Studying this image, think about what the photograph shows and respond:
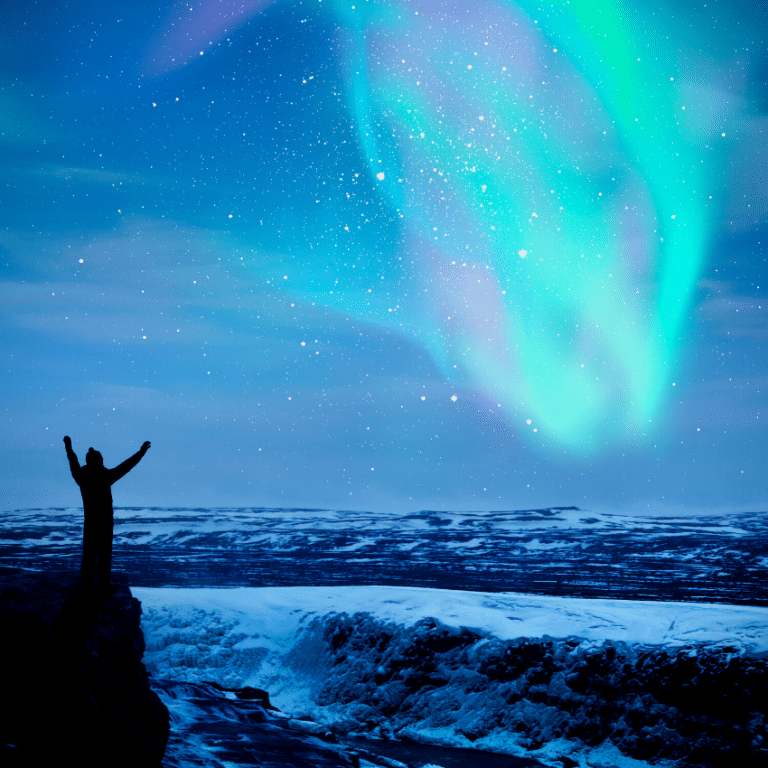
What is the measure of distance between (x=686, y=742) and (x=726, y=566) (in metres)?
59.2

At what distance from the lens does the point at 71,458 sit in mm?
10523

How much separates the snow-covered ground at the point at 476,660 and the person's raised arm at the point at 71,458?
1130cm

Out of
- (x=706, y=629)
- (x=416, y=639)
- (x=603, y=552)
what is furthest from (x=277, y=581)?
(x=603, y=552)

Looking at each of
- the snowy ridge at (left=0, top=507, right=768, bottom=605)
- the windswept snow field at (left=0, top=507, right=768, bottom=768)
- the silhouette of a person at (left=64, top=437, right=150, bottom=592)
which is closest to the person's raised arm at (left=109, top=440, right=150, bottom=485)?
the silhouette of a person at (left=64, top=437, right=150, bottom=592)

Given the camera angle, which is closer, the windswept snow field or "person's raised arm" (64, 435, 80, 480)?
"person's raised arm" (64, 435, 80, 480)

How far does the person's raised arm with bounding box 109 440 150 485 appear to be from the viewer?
34.3 feet

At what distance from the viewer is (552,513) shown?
18038 cm

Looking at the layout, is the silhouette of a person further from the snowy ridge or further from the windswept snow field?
the snowy ridge

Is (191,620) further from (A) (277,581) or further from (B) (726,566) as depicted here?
(B) (726,566)

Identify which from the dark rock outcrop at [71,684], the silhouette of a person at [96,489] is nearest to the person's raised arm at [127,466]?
the silhouette of a person at [96,489]

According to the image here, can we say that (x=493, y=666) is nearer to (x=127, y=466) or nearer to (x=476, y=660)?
(x=476, y=660)

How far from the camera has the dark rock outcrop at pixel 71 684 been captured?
8.27 meters

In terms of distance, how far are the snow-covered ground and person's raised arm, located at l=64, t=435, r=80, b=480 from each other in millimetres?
11296

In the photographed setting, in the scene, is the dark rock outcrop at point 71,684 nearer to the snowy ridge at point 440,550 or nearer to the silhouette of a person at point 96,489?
the silhouette of a person at point 96,489
